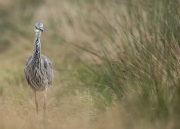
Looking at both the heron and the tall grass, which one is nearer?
the tall grass

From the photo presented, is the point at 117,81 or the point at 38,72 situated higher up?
the point at 38,72

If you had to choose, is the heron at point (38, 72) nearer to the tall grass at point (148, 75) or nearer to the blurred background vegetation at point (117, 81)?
the blurred background vegetation at point (117, 81)

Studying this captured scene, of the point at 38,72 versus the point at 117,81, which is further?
the point at 38,72

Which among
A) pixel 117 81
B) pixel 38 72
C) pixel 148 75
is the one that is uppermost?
pixel 38 72

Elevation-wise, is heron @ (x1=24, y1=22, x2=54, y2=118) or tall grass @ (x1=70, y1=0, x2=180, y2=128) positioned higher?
heron @ (x1=24, y1=22, x2=54, y2=118)

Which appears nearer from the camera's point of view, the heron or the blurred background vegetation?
the blurred background vegetation

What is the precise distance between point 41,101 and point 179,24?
9.50 ft

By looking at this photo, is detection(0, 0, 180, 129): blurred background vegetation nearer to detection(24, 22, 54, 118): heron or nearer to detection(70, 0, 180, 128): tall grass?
detection(70, 0, 180, 128): tall grass

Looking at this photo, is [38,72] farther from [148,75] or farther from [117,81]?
[148,75]

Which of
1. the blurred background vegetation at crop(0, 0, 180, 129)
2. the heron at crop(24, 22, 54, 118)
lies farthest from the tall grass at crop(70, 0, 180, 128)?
the heron at crop(24, 22, 54, 118)

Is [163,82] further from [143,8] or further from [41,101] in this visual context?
[41,101]

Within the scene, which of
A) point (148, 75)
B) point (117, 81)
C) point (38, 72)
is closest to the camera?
point (148, 75)

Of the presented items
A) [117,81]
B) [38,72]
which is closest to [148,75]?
[117,81]

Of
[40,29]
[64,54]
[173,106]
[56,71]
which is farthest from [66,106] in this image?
[64,54]
